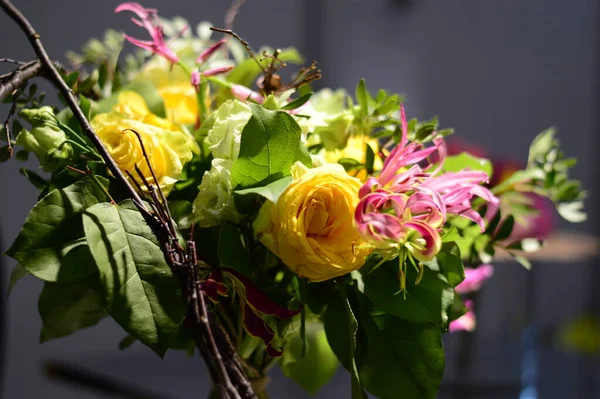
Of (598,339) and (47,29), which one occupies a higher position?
(47,29)

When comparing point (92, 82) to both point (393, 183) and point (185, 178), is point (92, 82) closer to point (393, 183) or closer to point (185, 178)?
point (185, 178)

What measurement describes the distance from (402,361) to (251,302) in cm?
10

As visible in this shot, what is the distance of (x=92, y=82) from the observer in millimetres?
447

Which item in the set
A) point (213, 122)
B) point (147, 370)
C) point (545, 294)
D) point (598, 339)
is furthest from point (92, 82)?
point (545, 294)

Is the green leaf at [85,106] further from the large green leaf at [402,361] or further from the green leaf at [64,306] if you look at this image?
the large green leaf at [402,361]

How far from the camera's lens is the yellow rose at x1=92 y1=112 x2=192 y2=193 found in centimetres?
38

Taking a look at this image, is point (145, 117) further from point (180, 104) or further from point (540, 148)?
point (540, 148)

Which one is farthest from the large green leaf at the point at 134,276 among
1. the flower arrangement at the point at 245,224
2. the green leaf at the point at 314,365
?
the green leaf at the point at 314,365

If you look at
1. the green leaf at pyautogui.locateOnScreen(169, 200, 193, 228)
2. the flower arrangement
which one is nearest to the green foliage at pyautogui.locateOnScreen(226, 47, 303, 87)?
the flower arrangement

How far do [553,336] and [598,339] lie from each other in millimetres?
151

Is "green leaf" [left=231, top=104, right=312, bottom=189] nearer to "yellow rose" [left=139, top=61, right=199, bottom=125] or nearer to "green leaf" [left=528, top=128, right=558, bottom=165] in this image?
"yellow rose" [left=139, top=61, right=199, bottom=125]

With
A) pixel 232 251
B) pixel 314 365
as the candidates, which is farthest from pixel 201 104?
pixel 314 365

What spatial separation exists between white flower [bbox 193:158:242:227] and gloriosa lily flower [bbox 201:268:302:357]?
0.03m

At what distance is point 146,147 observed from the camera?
383 mm
